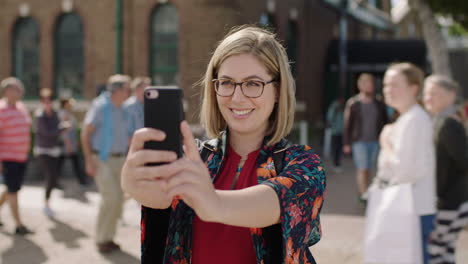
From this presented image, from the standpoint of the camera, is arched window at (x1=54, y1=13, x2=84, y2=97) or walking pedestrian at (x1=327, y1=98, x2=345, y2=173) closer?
walking pedestrian at (x1=327, y1=98, x2=345, y2=173)

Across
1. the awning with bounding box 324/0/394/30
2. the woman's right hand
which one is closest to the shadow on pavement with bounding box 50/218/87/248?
the woman's right hand

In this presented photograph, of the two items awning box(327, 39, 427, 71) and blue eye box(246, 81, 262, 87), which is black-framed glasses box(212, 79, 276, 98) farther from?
awning box(327, 39, 427, 71)

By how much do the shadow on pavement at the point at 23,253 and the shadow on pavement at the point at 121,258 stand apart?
28.0 inches

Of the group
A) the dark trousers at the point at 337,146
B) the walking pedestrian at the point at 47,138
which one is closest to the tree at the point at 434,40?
the dark trousers at the point at 337,146

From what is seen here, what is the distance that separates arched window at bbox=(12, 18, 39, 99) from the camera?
1800 cm

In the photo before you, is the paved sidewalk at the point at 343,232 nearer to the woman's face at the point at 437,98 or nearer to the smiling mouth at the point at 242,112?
the woman's face at the point at 437,98

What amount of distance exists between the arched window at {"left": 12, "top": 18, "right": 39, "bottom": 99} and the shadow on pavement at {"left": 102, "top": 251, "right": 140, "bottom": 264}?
43.5 ft

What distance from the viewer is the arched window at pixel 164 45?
16344mm

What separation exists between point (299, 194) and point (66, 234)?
20.0 feet

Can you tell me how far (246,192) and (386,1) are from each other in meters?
40.4

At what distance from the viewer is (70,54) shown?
17625mm

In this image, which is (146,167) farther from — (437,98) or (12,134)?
(12,134)

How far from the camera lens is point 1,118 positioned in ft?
23.9

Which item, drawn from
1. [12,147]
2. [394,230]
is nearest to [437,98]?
[394,230]
